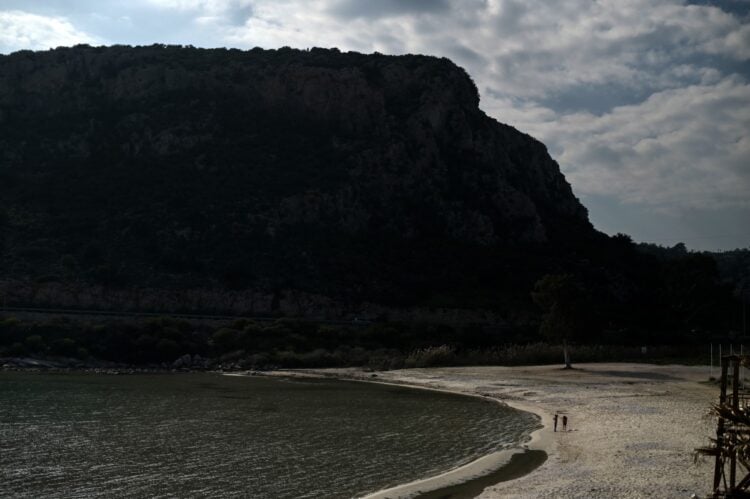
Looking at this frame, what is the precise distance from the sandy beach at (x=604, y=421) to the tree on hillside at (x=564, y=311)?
90.1 inches

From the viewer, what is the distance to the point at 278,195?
290 feet

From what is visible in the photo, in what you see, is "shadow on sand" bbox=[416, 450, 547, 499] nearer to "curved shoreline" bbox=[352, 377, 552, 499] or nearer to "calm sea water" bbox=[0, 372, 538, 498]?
"curved shoreline" bbox=[352, 377, 552, 499]

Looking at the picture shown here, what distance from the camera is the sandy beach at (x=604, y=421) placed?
51.7 feet

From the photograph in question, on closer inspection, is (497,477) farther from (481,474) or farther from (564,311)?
(564,311)

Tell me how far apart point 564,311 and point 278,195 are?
49.7m

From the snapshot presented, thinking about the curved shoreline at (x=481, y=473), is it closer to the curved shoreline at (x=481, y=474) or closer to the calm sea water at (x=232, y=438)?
the curved shoreline at (x=481, y=474)

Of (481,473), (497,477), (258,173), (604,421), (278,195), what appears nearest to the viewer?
(497,477)

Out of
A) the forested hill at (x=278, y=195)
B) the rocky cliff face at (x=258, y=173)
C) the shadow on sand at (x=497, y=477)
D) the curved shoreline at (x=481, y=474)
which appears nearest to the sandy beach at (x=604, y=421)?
the curved shoreline at (x=481, y=474)

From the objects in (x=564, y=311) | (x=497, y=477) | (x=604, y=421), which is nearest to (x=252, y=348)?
(x=564, y=311)

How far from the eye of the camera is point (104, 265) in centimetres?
6975

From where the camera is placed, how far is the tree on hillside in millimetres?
47375

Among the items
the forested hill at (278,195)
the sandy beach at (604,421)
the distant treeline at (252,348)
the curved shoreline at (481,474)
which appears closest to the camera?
the sandy beach at (604,421)

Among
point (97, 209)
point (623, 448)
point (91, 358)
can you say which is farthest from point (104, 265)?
point (623, 448)

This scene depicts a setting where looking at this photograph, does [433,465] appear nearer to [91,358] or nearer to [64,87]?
[91,358]
